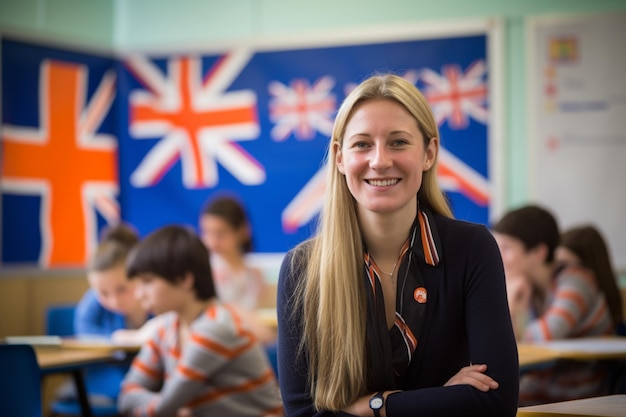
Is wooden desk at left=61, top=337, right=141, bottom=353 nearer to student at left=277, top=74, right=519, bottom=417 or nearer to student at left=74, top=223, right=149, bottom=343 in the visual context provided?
student at left=74, top=223, right=149, bottom=343

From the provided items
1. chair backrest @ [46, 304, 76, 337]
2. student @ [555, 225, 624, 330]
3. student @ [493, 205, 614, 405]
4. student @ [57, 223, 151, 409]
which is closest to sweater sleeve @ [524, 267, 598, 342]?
student @ [493, 205, 614, 405]

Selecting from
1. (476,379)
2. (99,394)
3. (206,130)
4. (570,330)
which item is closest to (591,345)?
(570,330)

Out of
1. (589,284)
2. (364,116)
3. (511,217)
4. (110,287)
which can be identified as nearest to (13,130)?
(110,287)

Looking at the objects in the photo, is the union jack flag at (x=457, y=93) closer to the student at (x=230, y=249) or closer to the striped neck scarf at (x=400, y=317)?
the student at (x=230, y=249)

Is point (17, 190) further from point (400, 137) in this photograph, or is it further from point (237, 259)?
point (400, 137)

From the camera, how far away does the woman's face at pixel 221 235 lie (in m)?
5.39

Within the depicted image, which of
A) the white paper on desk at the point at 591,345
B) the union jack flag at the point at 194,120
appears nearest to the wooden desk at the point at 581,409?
the white paper on desk at the point at 591,345

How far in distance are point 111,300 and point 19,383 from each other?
1.75m

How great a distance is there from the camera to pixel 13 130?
551 centimetres

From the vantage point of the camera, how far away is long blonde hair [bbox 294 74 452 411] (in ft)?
5.97

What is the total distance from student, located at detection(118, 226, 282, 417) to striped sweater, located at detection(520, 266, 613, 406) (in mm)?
1181

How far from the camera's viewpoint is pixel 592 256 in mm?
4020

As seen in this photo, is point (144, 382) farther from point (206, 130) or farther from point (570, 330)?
point (206, 130)

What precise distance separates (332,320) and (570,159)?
3929 mm
